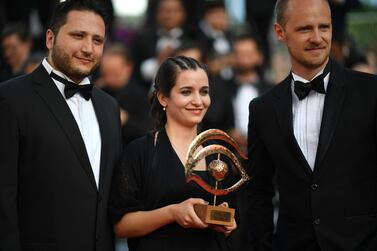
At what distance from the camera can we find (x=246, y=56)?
9227 mm

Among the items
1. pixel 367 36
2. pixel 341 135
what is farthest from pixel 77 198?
pixel 367 36

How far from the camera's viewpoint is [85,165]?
4871 mm

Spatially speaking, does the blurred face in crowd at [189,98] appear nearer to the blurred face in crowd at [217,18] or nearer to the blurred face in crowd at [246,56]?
the blurred face in crowd at [246,56]

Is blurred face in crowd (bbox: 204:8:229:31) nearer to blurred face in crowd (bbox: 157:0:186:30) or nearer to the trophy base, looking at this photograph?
blurred face in crowd (bbox: 157:0:186:30)

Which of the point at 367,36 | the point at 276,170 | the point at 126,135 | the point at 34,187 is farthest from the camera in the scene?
the point at 367,36

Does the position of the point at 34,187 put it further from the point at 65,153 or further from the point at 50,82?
the point at 50,82

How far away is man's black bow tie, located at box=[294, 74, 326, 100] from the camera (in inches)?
193

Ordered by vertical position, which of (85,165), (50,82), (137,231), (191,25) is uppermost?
(191,25)

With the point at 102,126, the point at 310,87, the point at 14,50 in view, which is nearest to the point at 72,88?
the point at 102,126

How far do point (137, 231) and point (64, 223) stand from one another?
446 millimetres

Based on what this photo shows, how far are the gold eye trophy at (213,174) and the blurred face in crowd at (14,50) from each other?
4.94m

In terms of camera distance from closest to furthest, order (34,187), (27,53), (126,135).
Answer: (34,187) → (126,135) → (27,53)

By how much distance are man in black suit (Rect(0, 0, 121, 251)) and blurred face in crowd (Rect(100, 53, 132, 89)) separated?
12.8ft

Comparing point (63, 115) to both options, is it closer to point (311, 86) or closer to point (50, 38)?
point (50, 38)
